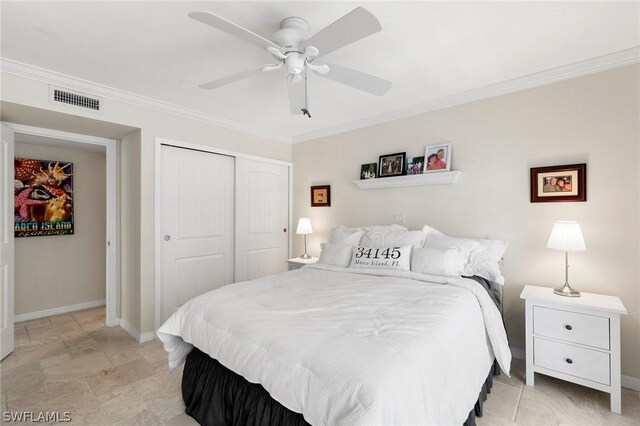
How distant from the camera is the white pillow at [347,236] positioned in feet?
10.2

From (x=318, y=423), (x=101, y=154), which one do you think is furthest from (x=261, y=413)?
(x=101, y=154)

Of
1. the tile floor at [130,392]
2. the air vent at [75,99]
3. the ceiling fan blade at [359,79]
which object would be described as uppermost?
the air vent at [75,99]

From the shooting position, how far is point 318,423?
1.09m

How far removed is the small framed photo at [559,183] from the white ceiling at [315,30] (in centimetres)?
82

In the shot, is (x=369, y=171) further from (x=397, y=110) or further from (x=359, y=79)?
(x=359, y=79)

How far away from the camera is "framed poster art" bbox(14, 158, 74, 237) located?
3.42m

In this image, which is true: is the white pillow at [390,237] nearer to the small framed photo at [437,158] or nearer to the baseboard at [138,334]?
the small framed photo at [437,158]

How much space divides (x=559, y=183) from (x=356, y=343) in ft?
7.40

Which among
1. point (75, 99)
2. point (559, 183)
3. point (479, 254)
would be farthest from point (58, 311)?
point (559, 183)

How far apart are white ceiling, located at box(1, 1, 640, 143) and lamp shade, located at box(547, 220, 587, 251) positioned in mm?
1264

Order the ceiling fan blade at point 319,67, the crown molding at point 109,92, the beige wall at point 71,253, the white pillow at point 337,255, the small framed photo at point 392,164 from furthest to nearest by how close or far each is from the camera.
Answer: the beige wall at point 71,253 < the small framed photo at point 392,164 < the white pillow at point 337,255 < the crown molding at point 109,92 < the ceiling fan blade at point 319,67

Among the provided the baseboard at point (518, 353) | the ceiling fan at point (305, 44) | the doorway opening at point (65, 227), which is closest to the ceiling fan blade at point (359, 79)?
the ceiling fan at point (305, 44)

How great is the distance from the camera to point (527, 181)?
2551mm

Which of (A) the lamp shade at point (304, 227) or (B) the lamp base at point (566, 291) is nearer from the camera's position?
(B) the lamp base at point (566, 291)
